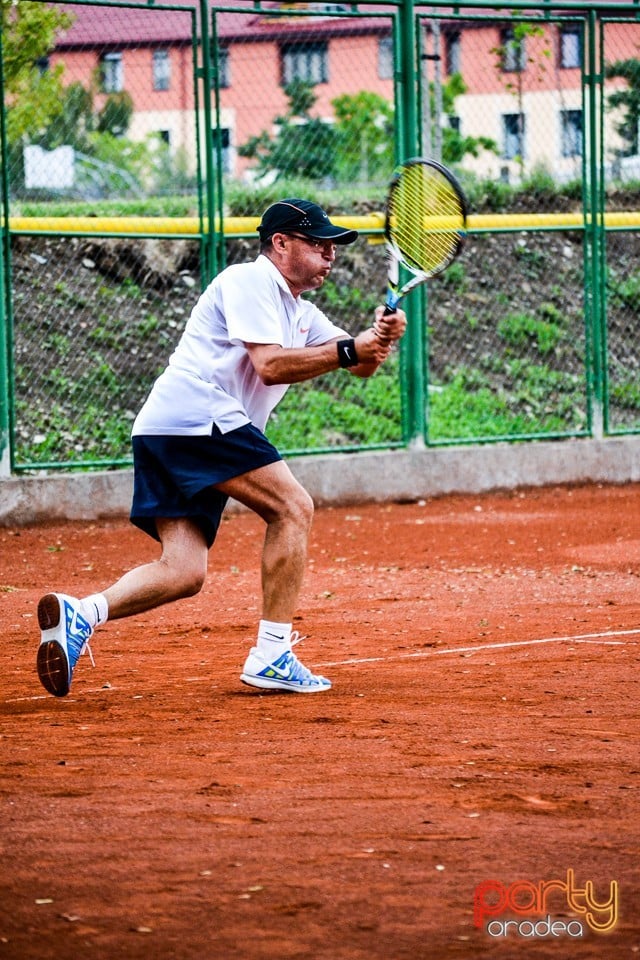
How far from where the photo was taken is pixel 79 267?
14.3 m

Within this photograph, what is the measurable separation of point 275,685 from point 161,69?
34.2 feet

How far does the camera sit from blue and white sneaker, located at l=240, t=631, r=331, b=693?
5.73 m

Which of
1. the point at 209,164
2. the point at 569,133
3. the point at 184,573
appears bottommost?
the point at 184,573

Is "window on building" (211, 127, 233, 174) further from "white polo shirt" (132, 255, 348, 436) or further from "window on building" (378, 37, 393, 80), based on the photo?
"white polo shirt" (132, 255, 348, 436)

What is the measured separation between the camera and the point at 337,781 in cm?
443

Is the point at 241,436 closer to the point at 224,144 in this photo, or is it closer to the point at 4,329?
the point at 4,329

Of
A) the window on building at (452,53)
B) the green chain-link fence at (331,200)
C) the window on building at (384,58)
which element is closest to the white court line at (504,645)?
the green chain-link fence at (331,200)

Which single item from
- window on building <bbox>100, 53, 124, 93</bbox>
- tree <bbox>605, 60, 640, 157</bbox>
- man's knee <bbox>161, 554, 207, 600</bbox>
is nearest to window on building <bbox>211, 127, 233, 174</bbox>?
window on building <bbox>100, 53, 124, 93</bbox>

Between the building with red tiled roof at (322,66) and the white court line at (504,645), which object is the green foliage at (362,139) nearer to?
the building with red tiled roof at (322,66)

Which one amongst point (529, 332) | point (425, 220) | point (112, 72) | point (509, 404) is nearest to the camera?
point (425, 220)

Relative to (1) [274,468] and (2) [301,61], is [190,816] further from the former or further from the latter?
(2) [301,61]

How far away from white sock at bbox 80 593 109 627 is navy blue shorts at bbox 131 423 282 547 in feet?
1.09

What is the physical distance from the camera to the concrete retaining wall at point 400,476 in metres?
11.0

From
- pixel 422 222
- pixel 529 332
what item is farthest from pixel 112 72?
pixel 422 222
